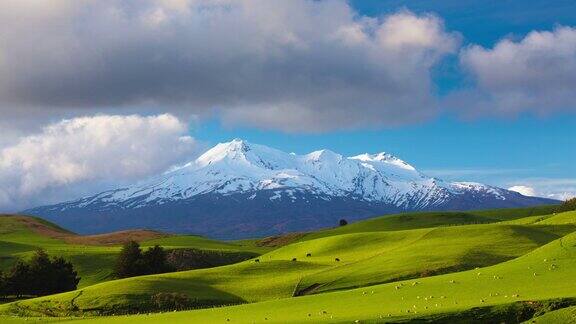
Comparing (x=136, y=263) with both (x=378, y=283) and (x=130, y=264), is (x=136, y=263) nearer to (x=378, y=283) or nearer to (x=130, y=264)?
(x=130, y=264)

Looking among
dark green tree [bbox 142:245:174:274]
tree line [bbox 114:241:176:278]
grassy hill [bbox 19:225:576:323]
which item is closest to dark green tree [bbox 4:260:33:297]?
tree line [bbox 114:241:176:278]

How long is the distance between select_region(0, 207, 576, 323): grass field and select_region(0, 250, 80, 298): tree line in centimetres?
1938

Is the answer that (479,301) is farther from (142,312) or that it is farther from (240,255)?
(240,255)

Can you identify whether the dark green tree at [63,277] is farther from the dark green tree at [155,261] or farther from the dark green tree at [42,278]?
the dark green tree at [155,261]

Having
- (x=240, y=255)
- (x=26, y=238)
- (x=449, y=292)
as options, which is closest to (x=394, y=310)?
(x=449, y=292)

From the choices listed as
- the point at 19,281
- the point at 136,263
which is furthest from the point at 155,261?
the point at 19,281

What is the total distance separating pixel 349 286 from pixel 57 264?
44.1m

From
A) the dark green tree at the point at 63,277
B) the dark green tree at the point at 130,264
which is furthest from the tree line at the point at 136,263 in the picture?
the dark green tree at the point at 63,277

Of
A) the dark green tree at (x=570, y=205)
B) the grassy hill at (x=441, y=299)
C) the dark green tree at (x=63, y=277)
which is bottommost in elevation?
the grassy hill at (x=441, y=299)

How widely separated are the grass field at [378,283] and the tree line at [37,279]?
19.4 metres

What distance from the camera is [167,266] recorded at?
97812mm

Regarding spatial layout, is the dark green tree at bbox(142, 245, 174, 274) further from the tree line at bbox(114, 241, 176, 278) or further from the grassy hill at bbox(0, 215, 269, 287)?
the grassy hill at bbox(0, 215, 269, 287)

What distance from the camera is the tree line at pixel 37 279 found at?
288 feet

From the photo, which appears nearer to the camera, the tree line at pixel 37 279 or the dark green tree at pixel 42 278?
the tree line at pixel 37 279
